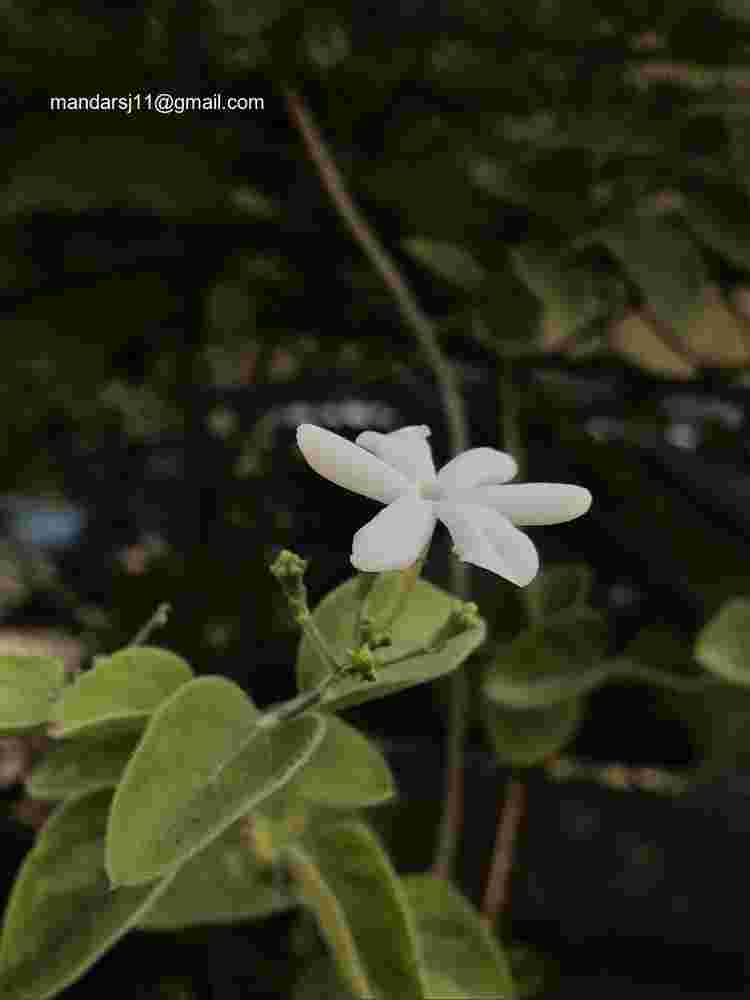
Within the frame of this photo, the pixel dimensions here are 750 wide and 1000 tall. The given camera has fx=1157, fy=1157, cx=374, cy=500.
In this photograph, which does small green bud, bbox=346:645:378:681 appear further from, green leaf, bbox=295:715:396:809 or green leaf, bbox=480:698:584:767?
green leaf, bbox=480:698:584:767

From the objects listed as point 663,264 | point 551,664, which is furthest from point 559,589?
point 663,264

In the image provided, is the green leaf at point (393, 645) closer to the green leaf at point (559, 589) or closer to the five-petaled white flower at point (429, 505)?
the five-petaled white flower at point (429, 505)

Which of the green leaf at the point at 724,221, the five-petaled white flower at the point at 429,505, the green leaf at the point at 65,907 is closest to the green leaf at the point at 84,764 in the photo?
the green leaf at the point at 65,907

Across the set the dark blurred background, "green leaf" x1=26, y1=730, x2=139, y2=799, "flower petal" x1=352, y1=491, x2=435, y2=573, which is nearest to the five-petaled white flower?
"flower petal" x1=352, y1=491, x2=435, y2=573

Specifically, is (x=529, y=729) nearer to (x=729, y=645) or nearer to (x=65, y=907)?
(x=729, y=645)

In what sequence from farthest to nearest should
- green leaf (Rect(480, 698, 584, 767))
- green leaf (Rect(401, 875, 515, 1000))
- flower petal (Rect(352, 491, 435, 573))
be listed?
1. green leaf (Rect(480, 698, 584, 767))
2. green leaf (Rect(401, 875, 515, 1000))
3. flower petal (Rect(352, 491, 435, 573))

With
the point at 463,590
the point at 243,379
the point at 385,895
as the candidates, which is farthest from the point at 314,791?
the point at 243,379
